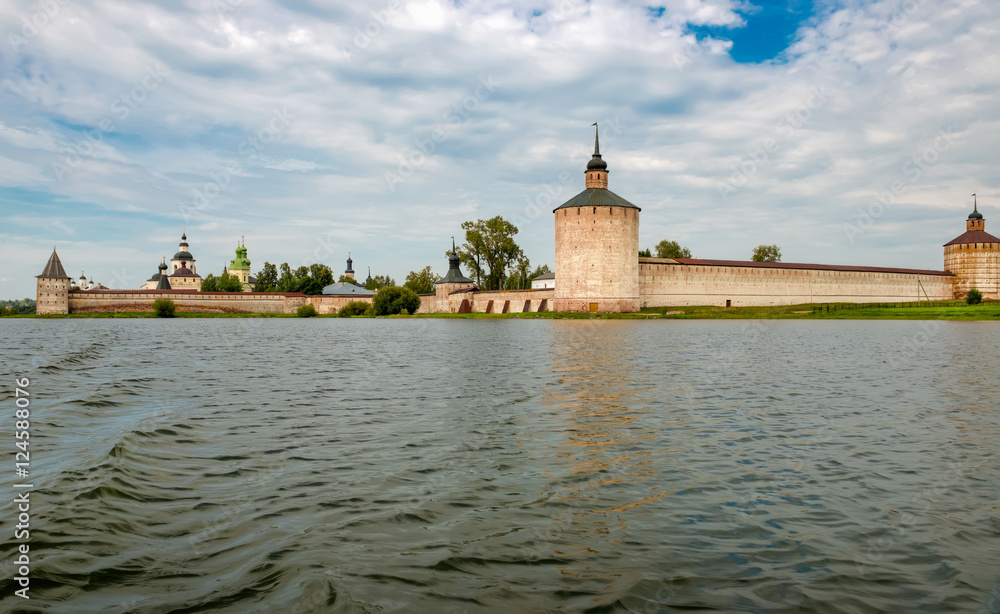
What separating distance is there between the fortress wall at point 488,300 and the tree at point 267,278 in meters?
25.1

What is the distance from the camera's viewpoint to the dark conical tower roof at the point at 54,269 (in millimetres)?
66250

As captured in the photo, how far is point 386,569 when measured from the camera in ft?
11.8

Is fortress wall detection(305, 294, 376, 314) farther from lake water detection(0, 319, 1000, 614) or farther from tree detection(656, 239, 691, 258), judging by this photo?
lake water detection(0, 319, 1000, 614)

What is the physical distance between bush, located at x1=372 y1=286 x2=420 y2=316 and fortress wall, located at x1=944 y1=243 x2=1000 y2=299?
6066 centimetres

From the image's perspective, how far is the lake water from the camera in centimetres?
337

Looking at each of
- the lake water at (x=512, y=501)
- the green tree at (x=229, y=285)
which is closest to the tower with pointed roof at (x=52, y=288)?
the green tree at (x=229, y=285)

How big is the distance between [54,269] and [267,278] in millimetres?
26434

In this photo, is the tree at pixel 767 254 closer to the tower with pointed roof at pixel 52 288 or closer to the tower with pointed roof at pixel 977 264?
the tower with pointed roof at pixel 977 264

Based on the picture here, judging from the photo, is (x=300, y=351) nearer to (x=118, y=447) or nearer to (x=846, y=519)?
(x=118, y=447)

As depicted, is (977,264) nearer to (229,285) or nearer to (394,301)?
(394,301)

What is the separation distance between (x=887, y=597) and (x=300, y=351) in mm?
19501

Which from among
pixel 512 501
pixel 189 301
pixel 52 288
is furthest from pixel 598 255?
pixel 52 288

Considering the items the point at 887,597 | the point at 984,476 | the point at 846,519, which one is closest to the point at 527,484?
the point at 846,519

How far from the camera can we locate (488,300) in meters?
68.3
